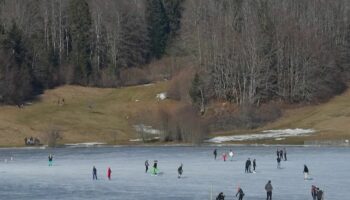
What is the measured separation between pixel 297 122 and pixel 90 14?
49.7 metres

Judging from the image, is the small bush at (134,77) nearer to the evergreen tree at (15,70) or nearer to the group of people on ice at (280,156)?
the evergreen tree at (15,70)

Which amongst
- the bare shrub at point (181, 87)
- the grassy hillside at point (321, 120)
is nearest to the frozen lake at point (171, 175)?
the grassy hillside at point (321, 120)

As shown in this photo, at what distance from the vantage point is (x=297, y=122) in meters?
116

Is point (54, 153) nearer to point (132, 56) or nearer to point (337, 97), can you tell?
point (337, 97)

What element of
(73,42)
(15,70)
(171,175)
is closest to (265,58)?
(73,42)

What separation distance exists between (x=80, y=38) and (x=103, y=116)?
84.4ft

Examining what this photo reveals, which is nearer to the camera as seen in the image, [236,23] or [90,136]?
[90,136]

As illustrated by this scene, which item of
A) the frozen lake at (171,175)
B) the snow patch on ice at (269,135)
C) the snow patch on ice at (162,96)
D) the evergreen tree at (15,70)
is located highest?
the evergreen tree at (15,70)

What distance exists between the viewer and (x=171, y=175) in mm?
64750

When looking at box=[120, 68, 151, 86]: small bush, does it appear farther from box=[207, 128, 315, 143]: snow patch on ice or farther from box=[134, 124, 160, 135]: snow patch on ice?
box=[207, 128, 315, 143]: snow patch on ice

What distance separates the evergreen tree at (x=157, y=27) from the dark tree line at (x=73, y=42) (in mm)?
177

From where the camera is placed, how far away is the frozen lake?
5350cm

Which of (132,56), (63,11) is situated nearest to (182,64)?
(132,56)

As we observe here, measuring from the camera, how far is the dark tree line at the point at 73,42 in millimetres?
136875
